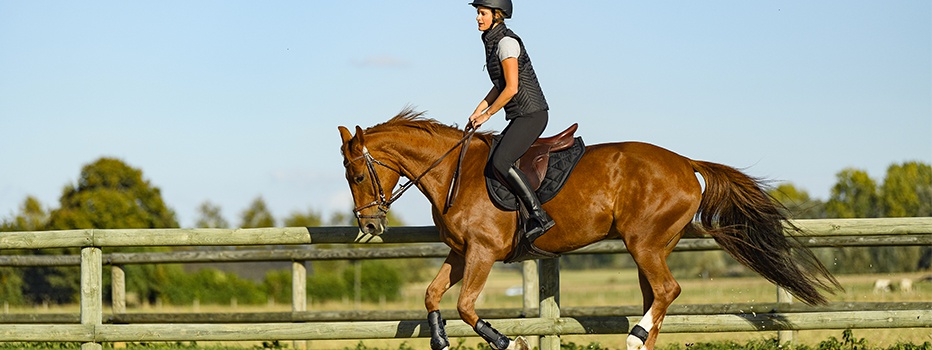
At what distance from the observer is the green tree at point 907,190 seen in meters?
52.6

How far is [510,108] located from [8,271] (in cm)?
3146

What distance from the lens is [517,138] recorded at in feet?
21.7

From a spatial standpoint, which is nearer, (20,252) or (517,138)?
(517,138)

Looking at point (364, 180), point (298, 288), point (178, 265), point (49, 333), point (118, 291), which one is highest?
point (178, 265)

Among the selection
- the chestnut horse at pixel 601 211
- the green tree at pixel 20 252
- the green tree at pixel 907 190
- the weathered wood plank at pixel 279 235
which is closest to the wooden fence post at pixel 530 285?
the weathered wood plank at pixel 279 235

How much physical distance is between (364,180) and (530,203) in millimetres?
1133

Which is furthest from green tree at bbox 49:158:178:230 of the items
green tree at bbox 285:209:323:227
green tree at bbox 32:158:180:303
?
green tree at bbox 285:209:323:227

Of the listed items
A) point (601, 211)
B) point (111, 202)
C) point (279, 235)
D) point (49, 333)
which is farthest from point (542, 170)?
point (111, 202)

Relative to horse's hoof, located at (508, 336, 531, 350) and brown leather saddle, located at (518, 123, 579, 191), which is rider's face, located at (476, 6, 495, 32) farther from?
horse's hoof, located at (508, 336, 531, 350)

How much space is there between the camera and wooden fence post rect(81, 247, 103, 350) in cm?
748

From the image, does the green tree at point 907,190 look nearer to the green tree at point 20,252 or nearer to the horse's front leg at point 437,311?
the green tree at point 20,252

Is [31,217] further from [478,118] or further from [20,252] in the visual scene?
[478,118]

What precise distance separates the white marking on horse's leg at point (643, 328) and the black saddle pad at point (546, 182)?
996mm

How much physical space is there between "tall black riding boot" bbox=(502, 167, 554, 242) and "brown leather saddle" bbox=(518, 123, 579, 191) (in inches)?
2.9
